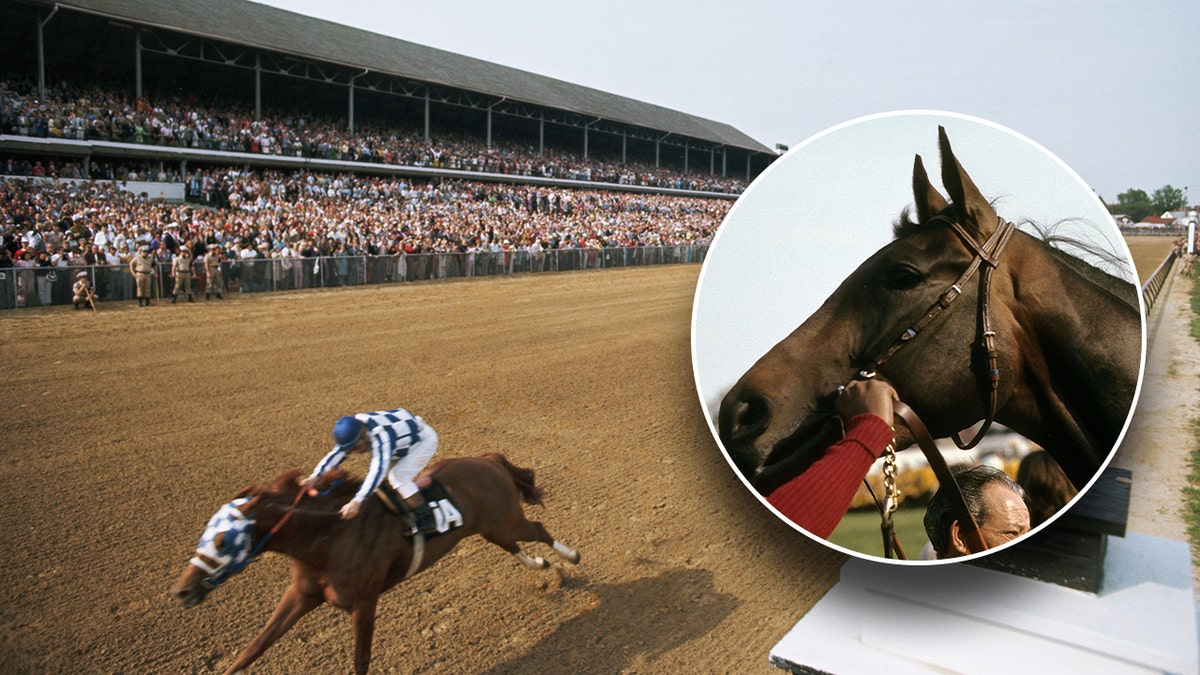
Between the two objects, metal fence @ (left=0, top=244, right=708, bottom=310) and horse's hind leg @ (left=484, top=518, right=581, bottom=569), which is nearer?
horse's hind leg @ (left=484, top=518, right=581, bottom=569)

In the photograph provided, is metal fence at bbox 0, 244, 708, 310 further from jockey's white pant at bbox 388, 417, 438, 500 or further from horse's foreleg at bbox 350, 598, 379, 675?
horse's foreleg at bbox 350, 598, 379, 675

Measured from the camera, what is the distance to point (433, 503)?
14.4 feet

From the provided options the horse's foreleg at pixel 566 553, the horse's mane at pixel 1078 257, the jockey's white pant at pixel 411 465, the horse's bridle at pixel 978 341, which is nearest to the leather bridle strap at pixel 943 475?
the horse's bridle at pixel 978 341

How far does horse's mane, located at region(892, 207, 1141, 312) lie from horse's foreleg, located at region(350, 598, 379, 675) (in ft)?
11.2

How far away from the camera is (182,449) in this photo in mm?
7789

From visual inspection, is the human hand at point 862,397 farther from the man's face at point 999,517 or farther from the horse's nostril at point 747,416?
the man's face at point 999,517

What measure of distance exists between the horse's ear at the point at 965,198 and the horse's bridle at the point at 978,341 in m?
0.01

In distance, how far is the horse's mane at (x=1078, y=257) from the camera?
146 centimetres

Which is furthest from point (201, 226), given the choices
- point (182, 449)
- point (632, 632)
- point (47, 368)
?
point (632, 632)

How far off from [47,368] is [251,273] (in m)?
7.61

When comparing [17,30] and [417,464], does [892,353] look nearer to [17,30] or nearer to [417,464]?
[417,464]

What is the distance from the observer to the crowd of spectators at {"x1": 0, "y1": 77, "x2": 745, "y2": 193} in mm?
22953

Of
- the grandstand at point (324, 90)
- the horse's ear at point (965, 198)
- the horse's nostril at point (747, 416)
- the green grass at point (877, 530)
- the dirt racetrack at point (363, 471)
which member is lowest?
the dirt racetrack at point (363, 471)

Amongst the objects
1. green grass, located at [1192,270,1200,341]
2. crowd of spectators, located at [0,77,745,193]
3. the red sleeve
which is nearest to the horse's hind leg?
the red sleeve
